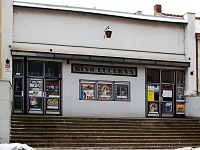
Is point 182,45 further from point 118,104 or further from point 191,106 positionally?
point 118,104

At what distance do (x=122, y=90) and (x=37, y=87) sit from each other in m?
4.87

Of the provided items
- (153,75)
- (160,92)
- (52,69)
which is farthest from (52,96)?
(160,92)

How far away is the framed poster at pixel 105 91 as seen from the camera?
24.2 meters

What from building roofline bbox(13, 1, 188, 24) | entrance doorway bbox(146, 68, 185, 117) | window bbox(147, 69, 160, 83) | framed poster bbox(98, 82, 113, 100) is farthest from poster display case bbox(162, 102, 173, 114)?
building roofline bbox(13, 1, 188, 24)

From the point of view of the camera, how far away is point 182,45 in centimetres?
2627

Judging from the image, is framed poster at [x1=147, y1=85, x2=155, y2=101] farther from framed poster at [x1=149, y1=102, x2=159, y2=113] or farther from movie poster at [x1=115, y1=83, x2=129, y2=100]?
movie poster at [x1=115, y1=83, x2=129, y2=100]

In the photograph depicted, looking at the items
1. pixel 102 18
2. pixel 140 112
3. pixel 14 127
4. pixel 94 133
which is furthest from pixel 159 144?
pixel 102 18

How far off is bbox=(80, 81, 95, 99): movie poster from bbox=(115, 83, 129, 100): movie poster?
4.77 feet

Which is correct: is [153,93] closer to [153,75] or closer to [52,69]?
[153,75]

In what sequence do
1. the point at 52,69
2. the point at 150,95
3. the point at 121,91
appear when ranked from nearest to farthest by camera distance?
the point at 52,69 < the point at 121,91 < the point at 150,95

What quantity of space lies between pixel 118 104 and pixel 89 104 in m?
1.75

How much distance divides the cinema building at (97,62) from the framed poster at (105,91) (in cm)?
6

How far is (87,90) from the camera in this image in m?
23.9

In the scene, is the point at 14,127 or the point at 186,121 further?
the point at 186,121
